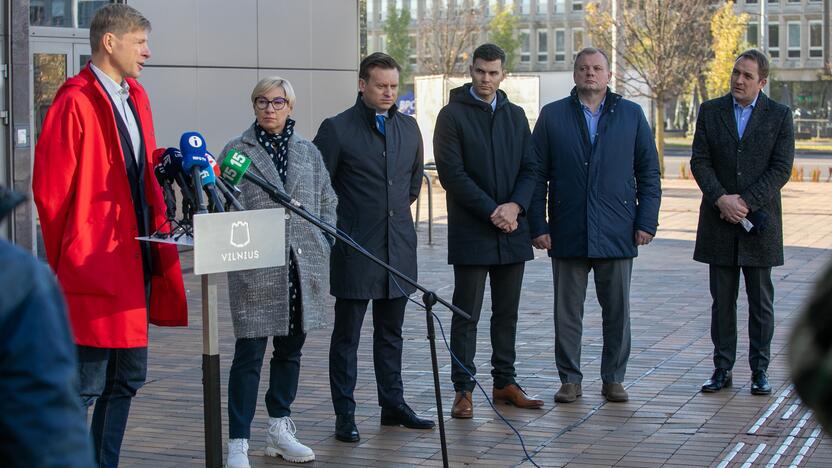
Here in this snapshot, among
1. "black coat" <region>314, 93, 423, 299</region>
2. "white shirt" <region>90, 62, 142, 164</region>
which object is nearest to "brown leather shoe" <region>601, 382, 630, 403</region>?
"black coat" <region>314, 93, 423, 299</region>

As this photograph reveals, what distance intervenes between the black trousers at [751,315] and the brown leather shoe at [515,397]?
129 centimetres

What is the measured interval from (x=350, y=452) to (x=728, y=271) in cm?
289

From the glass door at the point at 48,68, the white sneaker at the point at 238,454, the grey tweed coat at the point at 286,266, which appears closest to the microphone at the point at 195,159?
the grey tweed coat at the point at 286,266

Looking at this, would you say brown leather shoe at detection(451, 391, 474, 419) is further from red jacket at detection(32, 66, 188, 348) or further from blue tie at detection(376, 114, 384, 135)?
red jacket at detection(32, 66, 188, 348)

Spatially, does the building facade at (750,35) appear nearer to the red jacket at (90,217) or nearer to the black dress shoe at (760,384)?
the black dress shoe at (760,384)

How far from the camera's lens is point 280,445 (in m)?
6.33

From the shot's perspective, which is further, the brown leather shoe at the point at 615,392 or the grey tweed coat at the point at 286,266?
the brown leather shoe at the point at 615,392

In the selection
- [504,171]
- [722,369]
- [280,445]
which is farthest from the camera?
[722,369]

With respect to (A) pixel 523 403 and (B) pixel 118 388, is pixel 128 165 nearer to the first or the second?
(B) pixel 118 388

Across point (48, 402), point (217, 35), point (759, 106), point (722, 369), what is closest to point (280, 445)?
point (722, 369)

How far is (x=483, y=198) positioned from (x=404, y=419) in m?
1.31

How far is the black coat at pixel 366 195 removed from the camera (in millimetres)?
6832

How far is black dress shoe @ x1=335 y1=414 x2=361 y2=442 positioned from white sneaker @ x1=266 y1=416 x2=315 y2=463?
373mm

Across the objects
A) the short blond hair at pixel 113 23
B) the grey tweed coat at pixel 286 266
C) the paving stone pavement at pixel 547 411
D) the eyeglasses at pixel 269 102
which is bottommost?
the paving stone pavement at pixel 547 411
